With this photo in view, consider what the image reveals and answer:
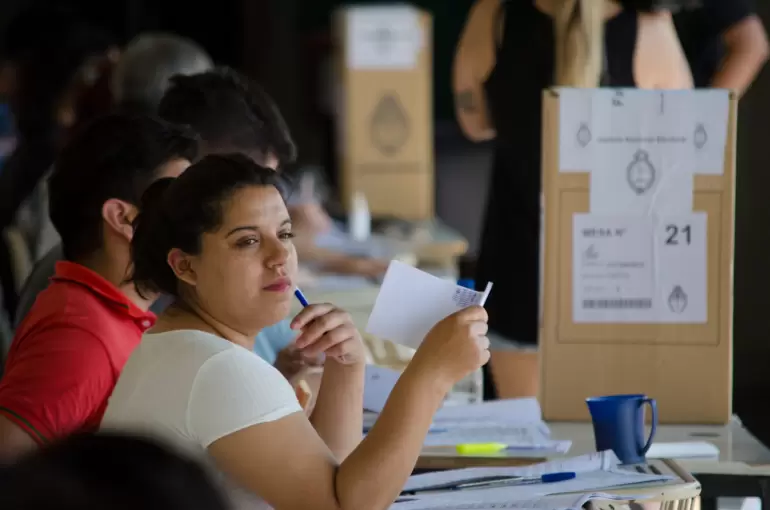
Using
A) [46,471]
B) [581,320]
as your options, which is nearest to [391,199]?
[581,320]

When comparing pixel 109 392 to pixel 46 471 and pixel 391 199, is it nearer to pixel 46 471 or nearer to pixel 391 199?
pixel 46 471

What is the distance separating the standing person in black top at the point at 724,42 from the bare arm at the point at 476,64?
0.87 meters

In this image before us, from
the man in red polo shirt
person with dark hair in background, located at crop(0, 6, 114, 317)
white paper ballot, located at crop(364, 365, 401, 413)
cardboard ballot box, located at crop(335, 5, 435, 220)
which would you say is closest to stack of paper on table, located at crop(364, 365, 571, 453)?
white paper ballot, located at crop(364, 365, 401, 413)

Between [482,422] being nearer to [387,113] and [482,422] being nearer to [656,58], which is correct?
[656,58]

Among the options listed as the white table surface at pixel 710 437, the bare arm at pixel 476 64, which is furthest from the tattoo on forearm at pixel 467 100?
the white table surface at pixel 710 437

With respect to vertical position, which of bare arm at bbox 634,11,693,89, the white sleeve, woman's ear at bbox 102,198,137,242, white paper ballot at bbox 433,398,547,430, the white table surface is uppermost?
bare arm at bbox 634,11,693,89

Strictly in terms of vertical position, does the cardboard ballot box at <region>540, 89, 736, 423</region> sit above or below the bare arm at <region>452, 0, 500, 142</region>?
below

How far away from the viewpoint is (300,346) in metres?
1.79

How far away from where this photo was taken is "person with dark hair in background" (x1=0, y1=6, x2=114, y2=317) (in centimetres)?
424

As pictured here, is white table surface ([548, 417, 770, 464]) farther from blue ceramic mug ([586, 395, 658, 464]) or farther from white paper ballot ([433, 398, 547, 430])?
blue ceramic mug ([586, 395, 658, 464])

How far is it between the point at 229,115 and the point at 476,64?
685 millimetres

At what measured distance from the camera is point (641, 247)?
2266mm

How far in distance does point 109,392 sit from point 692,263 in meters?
1.06

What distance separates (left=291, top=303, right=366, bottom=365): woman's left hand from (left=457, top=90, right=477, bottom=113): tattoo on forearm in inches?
52.4
